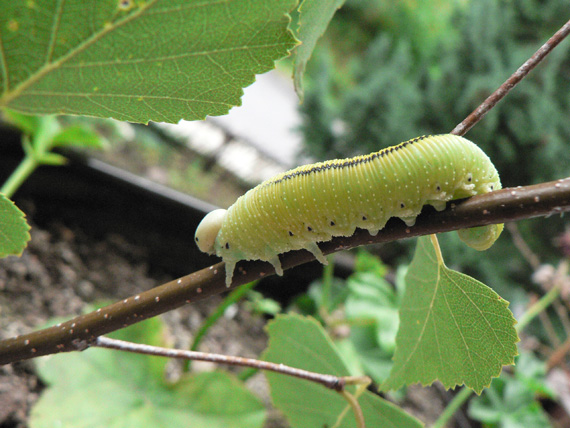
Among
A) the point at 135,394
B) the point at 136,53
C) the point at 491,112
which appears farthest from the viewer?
the point at 491,112

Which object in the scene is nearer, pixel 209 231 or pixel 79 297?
pixel 209 231

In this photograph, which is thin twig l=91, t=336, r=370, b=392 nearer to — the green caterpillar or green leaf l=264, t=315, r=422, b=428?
the green caterpillar

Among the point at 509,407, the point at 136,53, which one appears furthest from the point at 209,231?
the point at 509,407

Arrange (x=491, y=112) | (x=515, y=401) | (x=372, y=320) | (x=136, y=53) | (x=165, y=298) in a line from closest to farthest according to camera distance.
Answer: (x=136, y=53), (x=165, y=298), (x=372, y=320), (x=515, y=401), (x=491, y=112)

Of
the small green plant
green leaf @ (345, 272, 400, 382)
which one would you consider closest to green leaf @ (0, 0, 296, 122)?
green leaf @ (345, 272, 400, 382)

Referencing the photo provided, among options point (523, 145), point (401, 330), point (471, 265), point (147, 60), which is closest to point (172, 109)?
point (147, 60)

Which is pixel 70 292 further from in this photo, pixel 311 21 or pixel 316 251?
pixel 311 21
